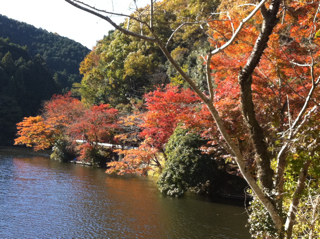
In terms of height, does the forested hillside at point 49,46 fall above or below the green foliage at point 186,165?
above

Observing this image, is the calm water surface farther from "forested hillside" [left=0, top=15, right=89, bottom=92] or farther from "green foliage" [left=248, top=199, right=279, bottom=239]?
"forested hillside" [left=0, top=15, right=89, bottom=92]

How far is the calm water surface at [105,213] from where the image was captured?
5750mm

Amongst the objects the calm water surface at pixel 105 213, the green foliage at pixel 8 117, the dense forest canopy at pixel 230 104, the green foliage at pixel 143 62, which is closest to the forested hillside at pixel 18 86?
the green foliage at pixel 8 117

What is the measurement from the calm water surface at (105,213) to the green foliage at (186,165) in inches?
20.3

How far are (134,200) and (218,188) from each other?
10.2 feet

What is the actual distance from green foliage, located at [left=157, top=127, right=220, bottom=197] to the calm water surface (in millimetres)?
516

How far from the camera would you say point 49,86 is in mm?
35750

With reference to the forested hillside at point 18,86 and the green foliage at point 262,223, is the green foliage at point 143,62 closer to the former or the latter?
the forested hillside at point 18,86

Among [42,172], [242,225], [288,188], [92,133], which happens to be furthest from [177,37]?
[288,188]

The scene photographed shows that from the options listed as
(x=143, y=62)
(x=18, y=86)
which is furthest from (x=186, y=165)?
(x=18, y=86)

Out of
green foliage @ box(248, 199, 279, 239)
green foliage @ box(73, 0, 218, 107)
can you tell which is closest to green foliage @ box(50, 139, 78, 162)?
green foliage @ box(73, 0, 218, 107)

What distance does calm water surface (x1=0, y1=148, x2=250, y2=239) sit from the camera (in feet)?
18.9

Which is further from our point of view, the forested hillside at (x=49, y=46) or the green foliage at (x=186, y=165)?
the forested hillside at (x=49, y=46)

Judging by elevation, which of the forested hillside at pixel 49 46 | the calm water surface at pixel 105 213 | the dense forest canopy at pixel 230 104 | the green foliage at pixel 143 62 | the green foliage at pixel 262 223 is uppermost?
the forested hillside at pixel 49 46
